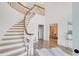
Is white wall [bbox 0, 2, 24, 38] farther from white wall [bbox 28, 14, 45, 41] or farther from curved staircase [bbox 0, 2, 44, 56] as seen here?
white wall [bbox 28, 14, 45, 41]

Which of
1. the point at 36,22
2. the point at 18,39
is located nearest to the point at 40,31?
the point at 36,22

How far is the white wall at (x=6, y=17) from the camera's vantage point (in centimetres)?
262

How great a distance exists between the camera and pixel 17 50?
262cm

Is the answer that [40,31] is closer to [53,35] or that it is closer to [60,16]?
[53,35]

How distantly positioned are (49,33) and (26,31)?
428 mm

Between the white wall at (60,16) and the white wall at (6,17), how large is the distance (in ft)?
1.81

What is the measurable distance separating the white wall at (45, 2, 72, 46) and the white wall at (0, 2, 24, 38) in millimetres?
551

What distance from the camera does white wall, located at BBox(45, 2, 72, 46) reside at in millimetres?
2658

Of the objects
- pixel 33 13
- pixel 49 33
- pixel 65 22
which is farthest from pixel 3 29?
pixel 65 22

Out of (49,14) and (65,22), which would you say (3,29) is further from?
(65,22)

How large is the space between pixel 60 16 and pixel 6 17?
3.25 feet

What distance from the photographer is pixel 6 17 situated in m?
2.63

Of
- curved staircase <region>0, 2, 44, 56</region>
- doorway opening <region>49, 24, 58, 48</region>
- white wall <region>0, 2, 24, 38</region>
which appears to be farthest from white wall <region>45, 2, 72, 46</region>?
white wall <region>0, 2, 24, 38</region>

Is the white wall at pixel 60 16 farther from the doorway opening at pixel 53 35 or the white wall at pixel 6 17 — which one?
the white wall at pixel 6 17
